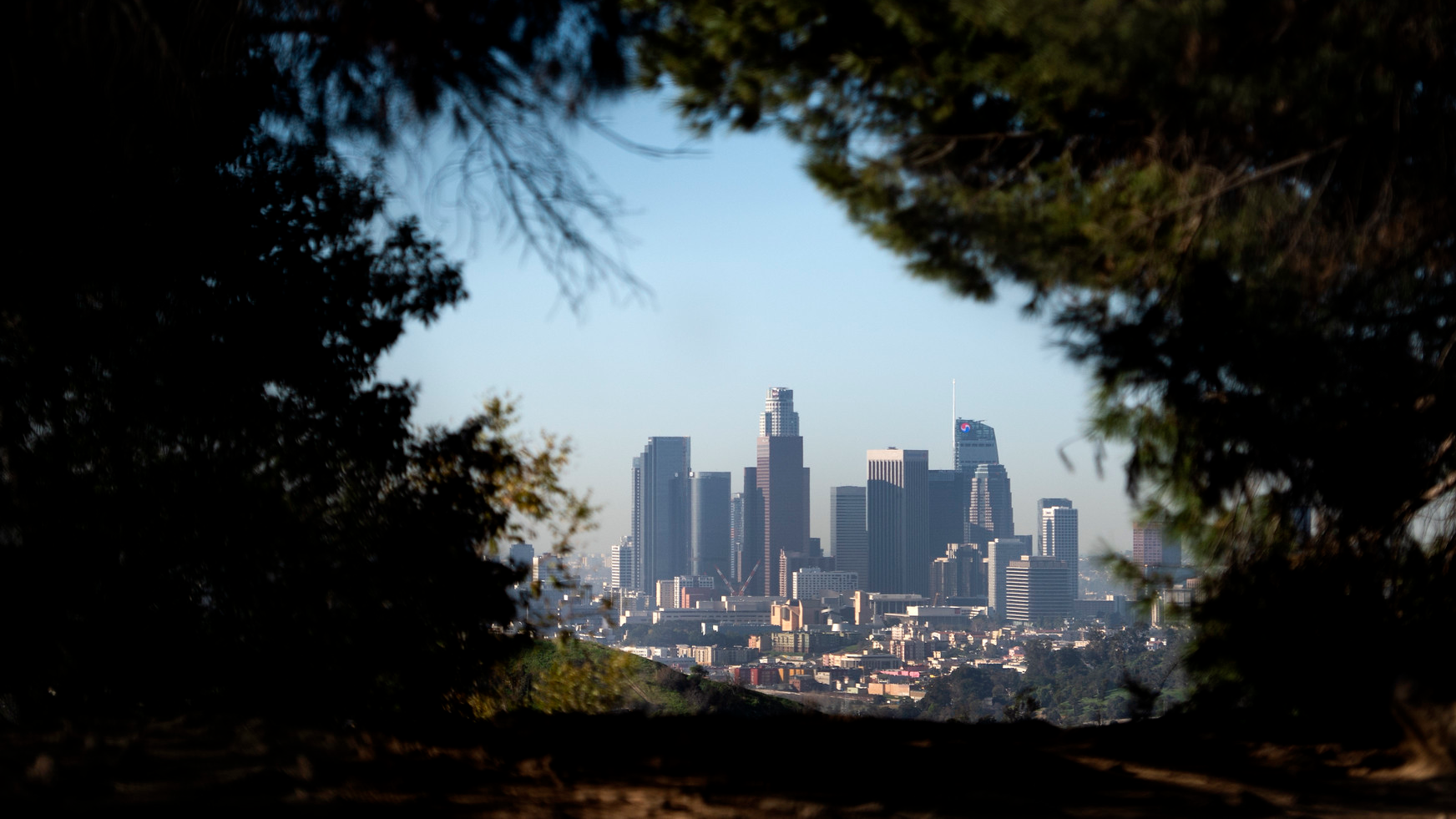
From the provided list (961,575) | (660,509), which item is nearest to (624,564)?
(660,509)

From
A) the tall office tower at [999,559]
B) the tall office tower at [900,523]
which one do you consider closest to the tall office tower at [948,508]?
the tall office tower at [900,523]

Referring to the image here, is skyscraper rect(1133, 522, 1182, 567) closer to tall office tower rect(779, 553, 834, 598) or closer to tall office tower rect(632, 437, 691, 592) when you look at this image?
tall office tower rect(632, 437, 691, 592)

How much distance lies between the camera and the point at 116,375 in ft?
16.6

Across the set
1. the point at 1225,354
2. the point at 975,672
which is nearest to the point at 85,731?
the point at 1225,354

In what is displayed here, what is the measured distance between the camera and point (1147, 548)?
518 cm

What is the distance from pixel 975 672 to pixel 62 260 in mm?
22382

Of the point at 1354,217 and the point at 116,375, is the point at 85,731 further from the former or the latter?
the point at 1354,217

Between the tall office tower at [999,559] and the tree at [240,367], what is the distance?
6369cm

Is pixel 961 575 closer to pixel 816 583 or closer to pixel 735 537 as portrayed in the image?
pixel 816 583

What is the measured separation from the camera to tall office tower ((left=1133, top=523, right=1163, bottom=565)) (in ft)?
16.5

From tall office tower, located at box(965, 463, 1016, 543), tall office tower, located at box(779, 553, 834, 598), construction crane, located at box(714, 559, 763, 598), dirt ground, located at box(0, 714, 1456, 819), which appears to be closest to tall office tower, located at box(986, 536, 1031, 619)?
tall office tower, located at box(965, 463, 1016, 543)

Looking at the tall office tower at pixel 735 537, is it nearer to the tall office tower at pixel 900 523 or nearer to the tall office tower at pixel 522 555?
the tall office tower at pixel 900 523

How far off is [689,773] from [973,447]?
Answer: 87.7 meters

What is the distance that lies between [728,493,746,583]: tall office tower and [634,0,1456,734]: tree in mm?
79622
